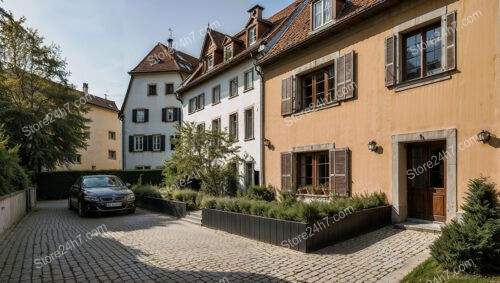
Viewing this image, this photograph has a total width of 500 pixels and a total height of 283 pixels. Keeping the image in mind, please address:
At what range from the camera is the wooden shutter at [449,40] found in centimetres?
864

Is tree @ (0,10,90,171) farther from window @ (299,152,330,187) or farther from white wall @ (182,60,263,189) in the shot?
window @ (299,152,330,187)

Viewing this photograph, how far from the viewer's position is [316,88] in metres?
13.4

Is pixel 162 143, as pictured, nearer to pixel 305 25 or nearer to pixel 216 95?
pixel 216 95

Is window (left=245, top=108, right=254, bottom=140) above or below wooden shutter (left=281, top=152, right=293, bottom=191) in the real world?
above

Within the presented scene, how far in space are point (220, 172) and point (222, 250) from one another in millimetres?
8399

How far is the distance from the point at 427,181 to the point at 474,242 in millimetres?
3788

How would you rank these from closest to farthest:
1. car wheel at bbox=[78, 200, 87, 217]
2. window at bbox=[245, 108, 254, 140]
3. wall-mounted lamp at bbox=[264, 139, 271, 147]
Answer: car wheel at bbox=[78, 200, 87, 217] < wall-mounted lamp at bbox=[264, 139, 271, 147] < window at bbox=[245, 108, 254, 140]

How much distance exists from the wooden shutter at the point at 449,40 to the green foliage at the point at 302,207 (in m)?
4.02

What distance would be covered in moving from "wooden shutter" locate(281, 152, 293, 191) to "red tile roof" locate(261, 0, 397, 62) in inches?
169

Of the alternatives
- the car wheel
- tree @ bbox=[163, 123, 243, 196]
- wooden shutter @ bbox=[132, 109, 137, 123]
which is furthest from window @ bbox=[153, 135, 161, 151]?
the car wheel

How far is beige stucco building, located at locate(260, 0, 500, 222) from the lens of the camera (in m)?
8.23

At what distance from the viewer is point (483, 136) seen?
7.90m

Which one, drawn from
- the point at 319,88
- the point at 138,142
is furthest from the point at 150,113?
the point at 319,88

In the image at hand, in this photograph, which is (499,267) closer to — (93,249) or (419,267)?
(419,267)
